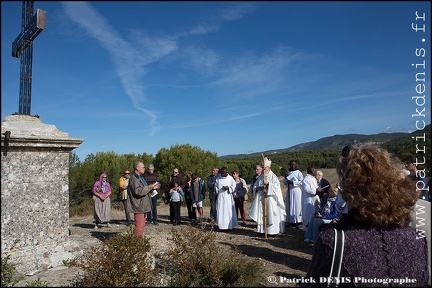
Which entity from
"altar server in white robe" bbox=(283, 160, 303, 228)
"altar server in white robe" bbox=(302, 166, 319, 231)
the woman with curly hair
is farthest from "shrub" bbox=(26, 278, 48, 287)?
"altar server in white robe" bbox=(283, 160, 303, 228)

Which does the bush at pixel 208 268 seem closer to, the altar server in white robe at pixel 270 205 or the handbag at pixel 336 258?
the handbag at pixel 336 258

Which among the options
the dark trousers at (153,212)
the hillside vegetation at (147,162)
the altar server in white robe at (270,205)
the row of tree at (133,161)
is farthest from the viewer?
the row of tree at (133,161)

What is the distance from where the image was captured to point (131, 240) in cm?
399

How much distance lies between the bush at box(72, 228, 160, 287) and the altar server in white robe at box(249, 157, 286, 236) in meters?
4.20

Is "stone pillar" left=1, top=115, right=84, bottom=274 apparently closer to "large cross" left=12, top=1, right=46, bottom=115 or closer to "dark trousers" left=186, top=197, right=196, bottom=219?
"large cross" left=12, top=1, right=46, bottom=115

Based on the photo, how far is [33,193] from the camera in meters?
4.47

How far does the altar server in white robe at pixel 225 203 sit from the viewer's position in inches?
337

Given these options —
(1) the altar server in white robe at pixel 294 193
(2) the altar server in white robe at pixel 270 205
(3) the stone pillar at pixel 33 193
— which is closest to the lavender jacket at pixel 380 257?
(3) the stone pillar at pixel 33 193

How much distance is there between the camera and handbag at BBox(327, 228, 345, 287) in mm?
1912

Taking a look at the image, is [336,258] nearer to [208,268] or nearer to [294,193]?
[208,268]

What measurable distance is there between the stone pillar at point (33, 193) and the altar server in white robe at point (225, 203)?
447cm

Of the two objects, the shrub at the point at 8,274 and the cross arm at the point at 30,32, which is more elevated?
the cross arm at the point at 30,32

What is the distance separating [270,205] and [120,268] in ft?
15.5

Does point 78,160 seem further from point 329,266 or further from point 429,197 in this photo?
point 329,266
